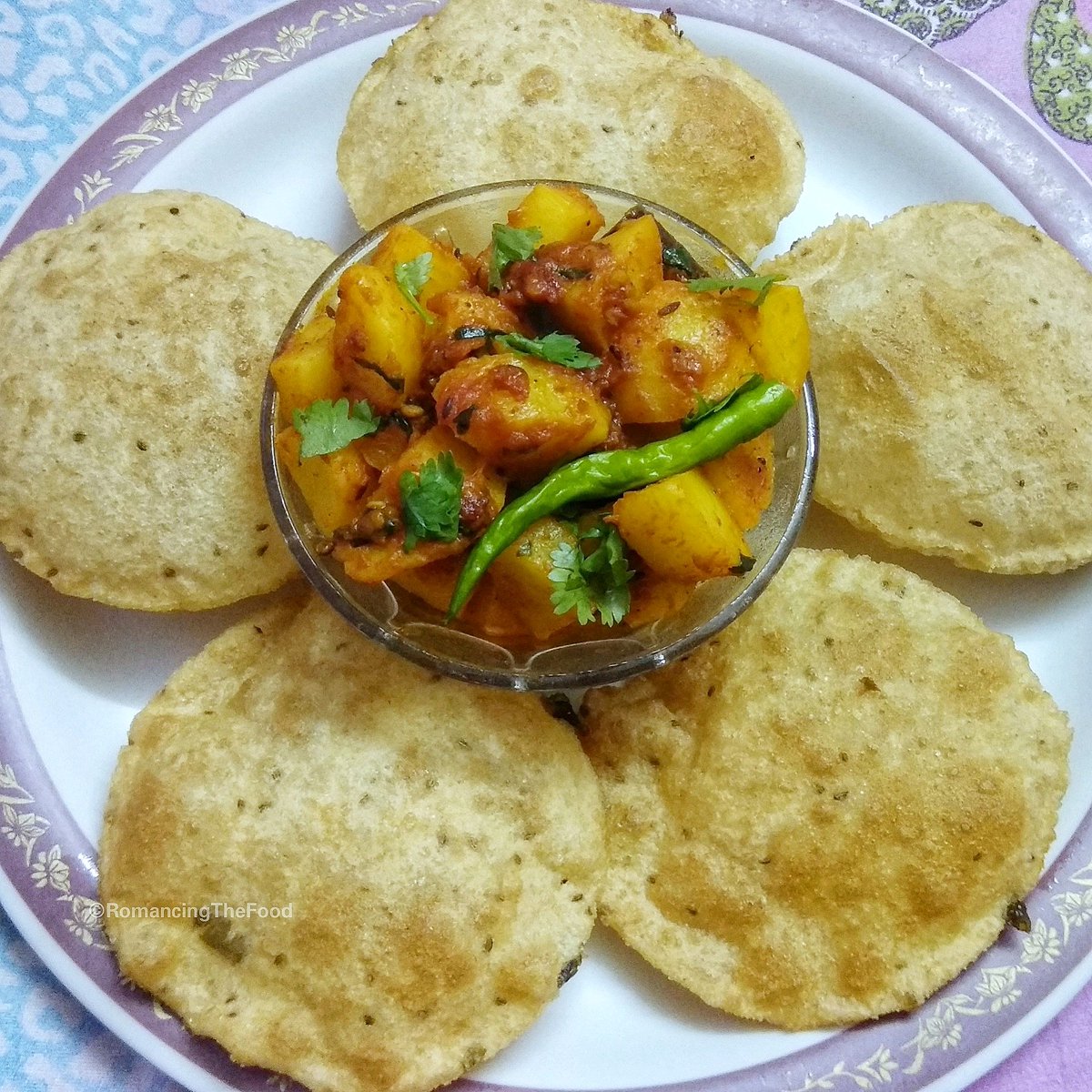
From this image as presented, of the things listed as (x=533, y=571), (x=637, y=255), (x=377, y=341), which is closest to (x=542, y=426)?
(x=533, y=571)

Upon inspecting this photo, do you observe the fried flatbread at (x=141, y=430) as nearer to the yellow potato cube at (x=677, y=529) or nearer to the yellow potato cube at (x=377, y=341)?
the yellow potato cube at (x=377, y=341)

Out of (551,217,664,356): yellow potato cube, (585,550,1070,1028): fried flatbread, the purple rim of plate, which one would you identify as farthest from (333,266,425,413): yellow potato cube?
the purple rim of plate

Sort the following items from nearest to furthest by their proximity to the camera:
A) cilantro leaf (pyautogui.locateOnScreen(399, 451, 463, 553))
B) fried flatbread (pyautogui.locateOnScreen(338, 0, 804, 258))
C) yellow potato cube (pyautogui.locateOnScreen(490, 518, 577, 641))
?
cilantro leaf (pyautogui.locateOnScreen(399, 451, 463, 553)) < yellow potato cube (pyautogui.locateOnScreen(490, 518, 577, 641)) < fried flatbread (pyautogui.locateOnScreen(338, 0, 804, 258))

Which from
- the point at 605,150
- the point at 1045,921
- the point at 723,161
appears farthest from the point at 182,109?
the point at 1045,921

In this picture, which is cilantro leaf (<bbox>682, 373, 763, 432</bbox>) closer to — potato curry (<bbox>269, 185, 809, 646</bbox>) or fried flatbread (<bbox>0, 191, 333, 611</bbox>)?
potato curry (<bbox>269, 185, 809, 646</bbox>)

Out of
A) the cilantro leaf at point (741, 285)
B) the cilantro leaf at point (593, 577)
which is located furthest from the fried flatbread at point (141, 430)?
the cilantro leaf at point (741, 285)

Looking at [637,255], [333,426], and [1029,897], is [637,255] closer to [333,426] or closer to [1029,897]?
[333,426]

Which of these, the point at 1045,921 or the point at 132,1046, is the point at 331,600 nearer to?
the point at 132,1046
